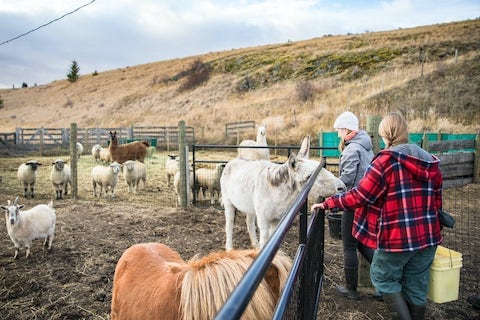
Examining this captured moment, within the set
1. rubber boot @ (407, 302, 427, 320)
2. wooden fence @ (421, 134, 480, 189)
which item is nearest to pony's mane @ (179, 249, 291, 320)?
rubber boot @ (407, 302, 427, 320)

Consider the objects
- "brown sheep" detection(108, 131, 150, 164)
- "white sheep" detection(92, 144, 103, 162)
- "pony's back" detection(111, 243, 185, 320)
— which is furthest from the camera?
"white sheep" detection(92, 144, 103, 162)

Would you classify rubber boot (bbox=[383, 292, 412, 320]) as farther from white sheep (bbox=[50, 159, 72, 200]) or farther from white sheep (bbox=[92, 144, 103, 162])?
white sheep (bbox=[92, 144, 103, 162])

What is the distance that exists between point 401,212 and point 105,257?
4.49 m

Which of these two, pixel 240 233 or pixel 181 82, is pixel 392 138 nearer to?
pixel 240 233

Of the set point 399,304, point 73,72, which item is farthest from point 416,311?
point 73,72

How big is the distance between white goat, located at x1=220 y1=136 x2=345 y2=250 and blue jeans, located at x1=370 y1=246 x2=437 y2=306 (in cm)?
110

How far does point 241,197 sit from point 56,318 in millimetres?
2826

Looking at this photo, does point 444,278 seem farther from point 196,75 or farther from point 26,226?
point 196,75

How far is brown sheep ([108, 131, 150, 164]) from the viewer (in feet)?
50.2

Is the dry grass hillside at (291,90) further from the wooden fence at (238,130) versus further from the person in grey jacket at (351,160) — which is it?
the person in grey jacket at (351,160)

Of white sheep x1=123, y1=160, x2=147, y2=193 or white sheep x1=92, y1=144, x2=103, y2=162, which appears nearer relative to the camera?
white sheep x1=123, y1=160, x2=147, y2=193

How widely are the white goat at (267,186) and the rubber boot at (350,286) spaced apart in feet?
3.14

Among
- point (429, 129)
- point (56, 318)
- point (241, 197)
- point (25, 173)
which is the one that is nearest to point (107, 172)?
point (25, 173)

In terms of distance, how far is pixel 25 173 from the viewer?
10.1 metres
